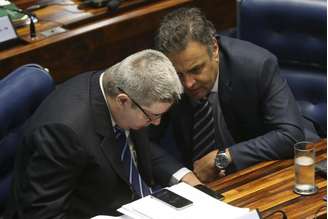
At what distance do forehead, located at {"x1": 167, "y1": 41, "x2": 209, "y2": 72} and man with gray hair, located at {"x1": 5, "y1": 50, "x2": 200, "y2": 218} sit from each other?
1.04ft

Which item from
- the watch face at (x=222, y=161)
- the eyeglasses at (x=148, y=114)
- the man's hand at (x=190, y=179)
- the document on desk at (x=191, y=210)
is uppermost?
the eyeglasses at (x=148, y=114)

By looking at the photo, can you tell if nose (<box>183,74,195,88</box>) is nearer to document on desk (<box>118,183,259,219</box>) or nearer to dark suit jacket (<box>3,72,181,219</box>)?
dark suit jacket (<box>3,72,181,219</box>)

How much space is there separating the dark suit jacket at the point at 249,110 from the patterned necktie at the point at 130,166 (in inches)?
13.2

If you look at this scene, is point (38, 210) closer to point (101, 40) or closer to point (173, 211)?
point (173, 211)

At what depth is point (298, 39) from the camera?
9.77 ft

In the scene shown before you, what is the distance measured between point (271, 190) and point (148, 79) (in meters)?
0.51

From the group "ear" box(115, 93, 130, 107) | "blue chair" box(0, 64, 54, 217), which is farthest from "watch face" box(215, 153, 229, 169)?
"blue chair" box(0, 64, 54, 217)

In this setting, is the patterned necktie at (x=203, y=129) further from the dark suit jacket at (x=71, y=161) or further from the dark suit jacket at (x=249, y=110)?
the dark suit jacket at (x=71, y=161)

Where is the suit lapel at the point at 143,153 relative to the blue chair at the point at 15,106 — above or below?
below

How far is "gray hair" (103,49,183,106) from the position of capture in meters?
2.13

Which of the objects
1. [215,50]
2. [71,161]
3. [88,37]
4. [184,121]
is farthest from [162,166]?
[88,37]


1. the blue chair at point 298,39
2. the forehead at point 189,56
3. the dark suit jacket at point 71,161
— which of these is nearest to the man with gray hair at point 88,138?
the dark suit jacket at point 71,161

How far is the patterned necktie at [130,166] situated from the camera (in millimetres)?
2385

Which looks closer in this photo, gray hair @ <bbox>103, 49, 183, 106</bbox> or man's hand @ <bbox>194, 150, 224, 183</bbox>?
gray hair @ <bbox>103, 49, 183, 106</bbox>
